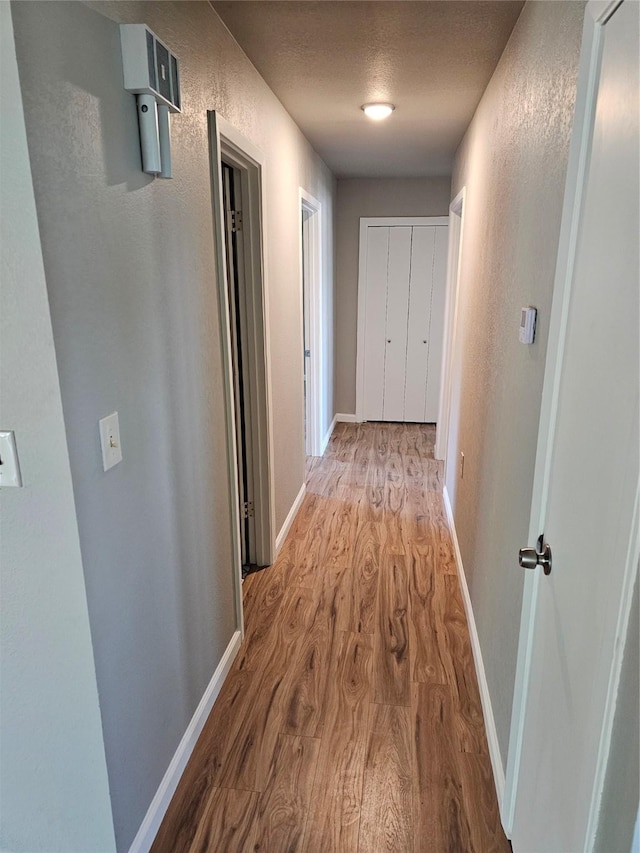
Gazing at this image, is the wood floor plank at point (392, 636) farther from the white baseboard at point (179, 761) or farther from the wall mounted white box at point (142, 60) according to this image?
the wall mounted white box at point (142, 60)

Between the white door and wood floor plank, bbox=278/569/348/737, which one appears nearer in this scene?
the white door

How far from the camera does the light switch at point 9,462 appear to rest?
1.04 meters

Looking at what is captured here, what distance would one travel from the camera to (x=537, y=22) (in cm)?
151

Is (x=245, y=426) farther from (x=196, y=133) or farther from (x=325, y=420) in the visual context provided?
(x=325, y=420)

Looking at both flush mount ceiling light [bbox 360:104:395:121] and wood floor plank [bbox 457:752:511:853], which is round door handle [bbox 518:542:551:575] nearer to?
wood floor plank [bbox 457:752:511:853]

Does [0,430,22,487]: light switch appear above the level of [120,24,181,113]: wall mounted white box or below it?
below

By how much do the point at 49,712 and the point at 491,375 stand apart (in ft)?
5.80

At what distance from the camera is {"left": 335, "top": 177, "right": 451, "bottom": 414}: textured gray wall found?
16.5 ft

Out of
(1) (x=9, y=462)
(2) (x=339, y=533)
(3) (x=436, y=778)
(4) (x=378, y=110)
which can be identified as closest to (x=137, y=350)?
(1) (x=9, y=462)

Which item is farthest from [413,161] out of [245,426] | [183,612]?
[183,612]

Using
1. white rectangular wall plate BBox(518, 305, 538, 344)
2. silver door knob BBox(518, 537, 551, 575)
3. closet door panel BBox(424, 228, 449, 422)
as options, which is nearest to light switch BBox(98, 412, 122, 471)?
silver door knob BBox(518, 537, 551, 575)

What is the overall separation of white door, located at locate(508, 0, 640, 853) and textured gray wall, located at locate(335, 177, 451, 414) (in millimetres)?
4306

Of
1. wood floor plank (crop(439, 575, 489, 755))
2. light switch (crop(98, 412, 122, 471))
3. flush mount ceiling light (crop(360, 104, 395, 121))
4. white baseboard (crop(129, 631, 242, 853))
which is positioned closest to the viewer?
light switch (crop(98, 412, 122, 471))

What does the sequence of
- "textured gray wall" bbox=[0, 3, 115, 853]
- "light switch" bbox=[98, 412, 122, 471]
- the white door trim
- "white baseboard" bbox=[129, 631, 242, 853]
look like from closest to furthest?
"textured gray wall" bbox=[0, 3, 115, 853] → "light switch" bbox=[98, 412, 122, 471] → "white baseboard" bbox=[129, 631, 242, 853] → the white door trim
